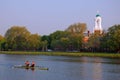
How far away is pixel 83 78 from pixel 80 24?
86.3 meters

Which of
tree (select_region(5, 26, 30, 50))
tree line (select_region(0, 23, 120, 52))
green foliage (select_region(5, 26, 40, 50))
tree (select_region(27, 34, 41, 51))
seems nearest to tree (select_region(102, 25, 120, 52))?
tree line (select_region(0, 23, 120, 52))

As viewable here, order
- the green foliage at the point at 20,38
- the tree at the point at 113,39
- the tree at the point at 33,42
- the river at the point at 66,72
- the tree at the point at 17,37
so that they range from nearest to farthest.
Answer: the river at the point at 66,72, the tree at the point at 113,39, the tree at the point at 33,42, the green foliage at the point at 20,38, the tree at the point at 17,37

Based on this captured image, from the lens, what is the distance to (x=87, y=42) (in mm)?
124188

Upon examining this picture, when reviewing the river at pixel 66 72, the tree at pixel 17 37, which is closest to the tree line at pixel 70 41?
the tree at pixel 17 37

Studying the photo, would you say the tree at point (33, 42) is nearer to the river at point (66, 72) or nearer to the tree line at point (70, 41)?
the tree line at point (70, 41)

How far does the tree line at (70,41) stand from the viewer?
112m

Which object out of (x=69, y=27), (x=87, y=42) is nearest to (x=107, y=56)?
(x=87, y=42)

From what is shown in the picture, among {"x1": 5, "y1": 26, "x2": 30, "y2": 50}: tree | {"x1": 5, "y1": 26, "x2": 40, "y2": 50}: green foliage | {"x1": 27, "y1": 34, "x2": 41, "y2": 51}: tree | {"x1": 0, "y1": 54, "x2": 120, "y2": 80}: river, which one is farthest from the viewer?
{"x1": 5, "y1": 26, "x2": 30, "y2": 50}: tree

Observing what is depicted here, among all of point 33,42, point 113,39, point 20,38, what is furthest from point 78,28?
point 20,38

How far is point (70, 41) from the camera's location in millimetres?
128250

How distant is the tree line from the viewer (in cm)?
11162

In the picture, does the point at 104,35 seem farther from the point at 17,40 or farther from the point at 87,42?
the point at 17,40

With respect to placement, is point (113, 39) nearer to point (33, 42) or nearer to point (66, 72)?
point (33, 42)

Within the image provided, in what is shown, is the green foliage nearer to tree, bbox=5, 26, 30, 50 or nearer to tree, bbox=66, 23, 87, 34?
tree, bbox=5, 26, 30, 50
